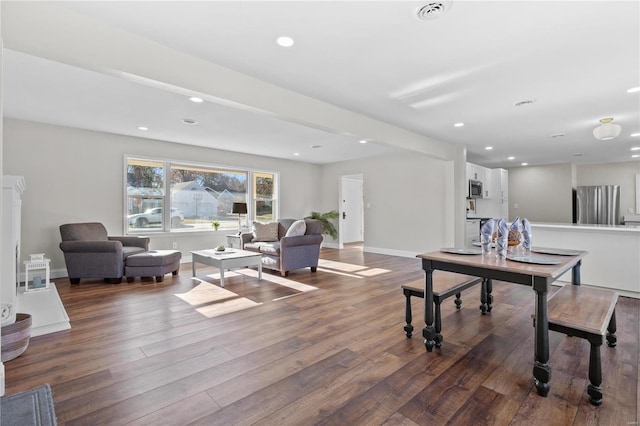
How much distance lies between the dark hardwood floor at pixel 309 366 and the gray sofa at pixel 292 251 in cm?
137

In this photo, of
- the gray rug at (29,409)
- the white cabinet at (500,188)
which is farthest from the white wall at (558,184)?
the gray rug at (29,409)

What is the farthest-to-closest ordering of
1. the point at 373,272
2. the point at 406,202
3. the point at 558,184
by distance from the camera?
the point at 558,184 → the point at 406,202 → the point at 373,272

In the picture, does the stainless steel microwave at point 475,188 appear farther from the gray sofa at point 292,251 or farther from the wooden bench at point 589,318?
the wooden bench at point 589,318

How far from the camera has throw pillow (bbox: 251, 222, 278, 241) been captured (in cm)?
595

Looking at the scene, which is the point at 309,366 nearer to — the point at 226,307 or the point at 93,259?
the point at 226,307

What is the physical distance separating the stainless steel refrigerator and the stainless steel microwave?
144 inches

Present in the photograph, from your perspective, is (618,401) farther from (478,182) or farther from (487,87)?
(478,182)

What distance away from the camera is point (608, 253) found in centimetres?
382

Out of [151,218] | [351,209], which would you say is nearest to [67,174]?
[151,218]

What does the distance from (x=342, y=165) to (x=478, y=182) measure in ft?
11.1

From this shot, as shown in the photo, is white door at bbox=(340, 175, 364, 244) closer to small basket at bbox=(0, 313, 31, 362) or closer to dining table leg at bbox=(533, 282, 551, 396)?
dining table leg at bbox=(533, 282, 551, 396)

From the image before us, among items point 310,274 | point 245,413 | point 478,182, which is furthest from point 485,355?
point 478,182

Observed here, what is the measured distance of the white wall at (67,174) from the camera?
188 inches

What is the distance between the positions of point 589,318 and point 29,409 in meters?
3.24
